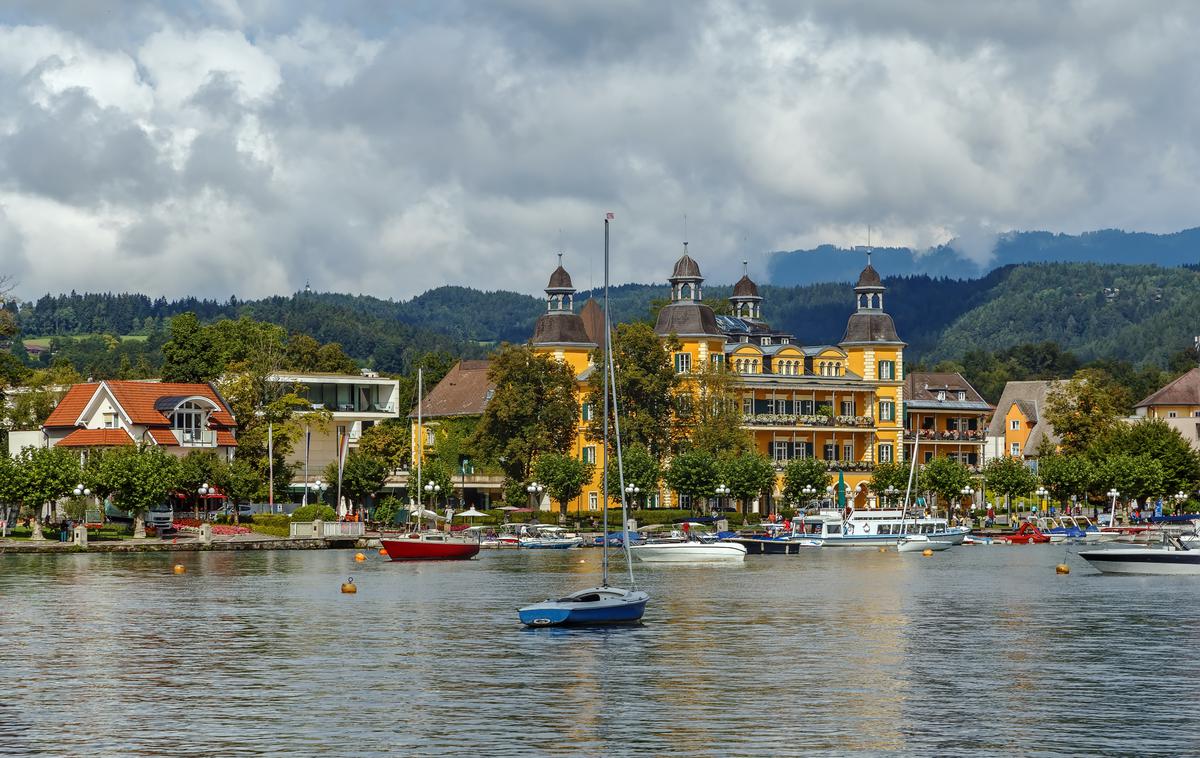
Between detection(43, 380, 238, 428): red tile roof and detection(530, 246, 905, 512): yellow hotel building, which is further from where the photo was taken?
detection(530, 246, 905, 512): yellow hotel building

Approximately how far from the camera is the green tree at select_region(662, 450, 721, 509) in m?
137

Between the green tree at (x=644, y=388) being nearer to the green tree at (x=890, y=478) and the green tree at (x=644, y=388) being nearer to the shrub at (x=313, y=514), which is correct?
the green tree at (x=890, y=478)

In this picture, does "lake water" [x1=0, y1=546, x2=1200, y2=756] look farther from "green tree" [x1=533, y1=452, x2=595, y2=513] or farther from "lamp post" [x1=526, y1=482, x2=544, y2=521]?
"green tree" [x1=533, y1=452, x2=595, y2=513]

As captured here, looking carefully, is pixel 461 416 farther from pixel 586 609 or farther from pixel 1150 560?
pixel 586 609

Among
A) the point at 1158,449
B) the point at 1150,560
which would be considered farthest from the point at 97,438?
the point at 1158,449

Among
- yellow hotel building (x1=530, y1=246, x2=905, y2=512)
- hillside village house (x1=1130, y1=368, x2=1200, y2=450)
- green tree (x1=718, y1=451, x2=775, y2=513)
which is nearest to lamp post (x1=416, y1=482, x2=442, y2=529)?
yellow hotel building (x1=530, y1=246, x2=905, y2=512)

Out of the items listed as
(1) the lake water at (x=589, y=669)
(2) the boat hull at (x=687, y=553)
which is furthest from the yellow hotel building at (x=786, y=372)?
(1) the lake water at (x=589, y=669)

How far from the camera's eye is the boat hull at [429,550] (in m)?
106

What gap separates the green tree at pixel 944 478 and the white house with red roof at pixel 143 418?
59059 millimetres

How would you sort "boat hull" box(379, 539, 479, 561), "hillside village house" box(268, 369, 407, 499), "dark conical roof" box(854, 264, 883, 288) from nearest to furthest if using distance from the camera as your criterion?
"boat hull" box(379, 539, 479, 561) < "hillside village house" box(268, 369, 407, 499) < "dark conical roof" box(854, 264, 883, 288)

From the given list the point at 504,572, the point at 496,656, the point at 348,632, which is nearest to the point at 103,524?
the point at 504,572

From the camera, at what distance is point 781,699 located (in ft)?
146

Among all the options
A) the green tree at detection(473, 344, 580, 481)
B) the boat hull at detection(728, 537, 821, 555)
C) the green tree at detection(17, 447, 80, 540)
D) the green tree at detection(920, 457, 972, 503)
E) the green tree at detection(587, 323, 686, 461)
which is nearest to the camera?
the green tree at detection(17, 447, 80, 540)

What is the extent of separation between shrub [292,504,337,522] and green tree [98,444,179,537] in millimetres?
12129
